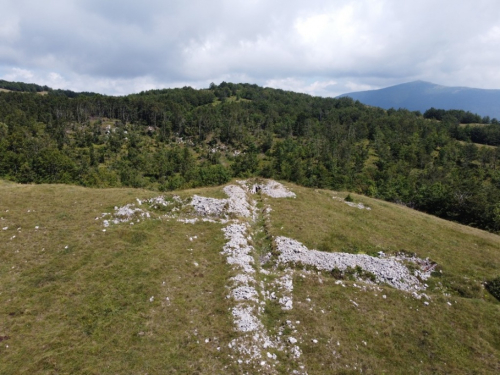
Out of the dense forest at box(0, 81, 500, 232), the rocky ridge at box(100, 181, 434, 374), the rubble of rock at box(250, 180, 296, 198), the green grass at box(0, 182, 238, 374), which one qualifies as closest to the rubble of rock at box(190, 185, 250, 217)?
the rocky ridge at box(100, 181, 434, 374)

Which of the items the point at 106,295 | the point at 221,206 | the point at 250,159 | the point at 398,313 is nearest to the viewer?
the point at 106,295

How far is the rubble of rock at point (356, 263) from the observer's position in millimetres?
27641

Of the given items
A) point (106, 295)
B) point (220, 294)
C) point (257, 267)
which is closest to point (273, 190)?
point (257, 267)

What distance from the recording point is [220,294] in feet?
76.1

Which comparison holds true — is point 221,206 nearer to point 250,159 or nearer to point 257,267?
point 257,267

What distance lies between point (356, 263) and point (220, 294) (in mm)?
16010

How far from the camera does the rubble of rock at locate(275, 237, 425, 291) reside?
90.7 feet

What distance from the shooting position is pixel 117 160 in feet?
463

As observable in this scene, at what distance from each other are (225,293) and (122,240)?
13.7 m

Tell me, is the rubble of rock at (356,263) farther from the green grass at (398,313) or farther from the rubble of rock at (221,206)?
the rubble of rock at (221,206)

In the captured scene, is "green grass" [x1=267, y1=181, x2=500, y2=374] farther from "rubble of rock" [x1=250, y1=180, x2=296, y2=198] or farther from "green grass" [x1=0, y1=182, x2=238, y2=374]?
"rubble of rock" [x1=250, y1=180, x2=296, y2=198]

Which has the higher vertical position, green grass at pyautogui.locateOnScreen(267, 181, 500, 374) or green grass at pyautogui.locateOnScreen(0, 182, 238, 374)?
green grass at pyautogui.locateOnScreen(0, 182, 238, 374)

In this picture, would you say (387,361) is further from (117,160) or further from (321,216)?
(117,160)

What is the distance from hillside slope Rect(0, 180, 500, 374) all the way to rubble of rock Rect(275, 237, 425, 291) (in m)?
0.24
